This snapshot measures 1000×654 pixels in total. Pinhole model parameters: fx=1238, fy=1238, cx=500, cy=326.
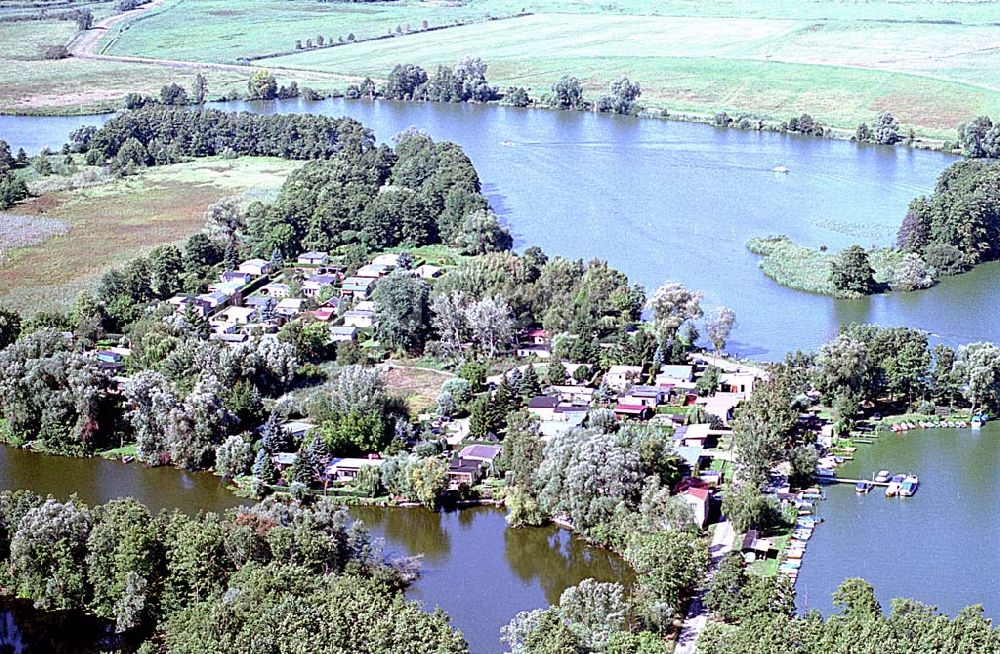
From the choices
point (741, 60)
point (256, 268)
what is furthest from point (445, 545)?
point (741, 60)

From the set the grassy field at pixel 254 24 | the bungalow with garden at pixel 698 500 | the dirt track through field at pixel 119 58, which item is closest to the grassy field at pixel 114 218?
the bungalow with garden at pixel 698 500

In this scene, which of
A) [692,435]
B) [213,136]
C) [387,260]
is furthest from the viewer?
[213,136]

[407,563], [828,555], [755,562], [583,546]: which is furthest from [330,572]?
[828,555]

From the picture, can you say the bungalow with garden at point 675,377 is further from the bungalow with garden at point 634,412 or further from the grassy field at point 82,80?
the grassy field at point 82,80

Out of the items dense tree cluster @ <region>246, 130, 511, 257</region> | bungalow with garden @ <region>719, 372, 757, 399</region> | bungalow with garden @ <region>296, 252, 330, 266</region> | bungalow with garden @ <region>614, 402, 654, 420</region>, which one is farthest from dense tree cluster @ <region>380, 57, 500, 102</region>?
bungalow with garden @ <region>614, 402, 654, 420</region>

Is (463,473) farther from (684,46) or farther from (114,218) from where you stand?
(684,46)

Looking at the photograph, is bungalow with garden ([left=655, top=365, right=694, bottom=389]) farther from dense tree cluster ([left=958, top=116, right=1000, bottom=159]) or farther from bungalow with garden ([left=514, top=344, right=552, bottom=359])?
dense tree cluster ([left=958, top=116, right=1000, bottom=159])

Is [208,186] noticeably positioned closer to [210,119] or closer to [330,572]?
[210,119]
